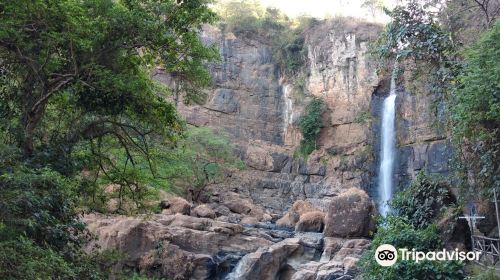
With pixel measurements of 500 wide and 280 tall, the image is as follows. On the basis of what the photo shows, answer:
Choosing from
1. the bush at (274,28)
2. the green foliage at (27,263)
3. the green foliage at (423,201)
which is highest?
the bush at (274,28)

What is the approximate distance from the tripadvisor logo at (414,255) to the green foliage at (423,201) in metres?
1.44

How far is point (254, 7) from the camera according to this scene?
37250 millimetres

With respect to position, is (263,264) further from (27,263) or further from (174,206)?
(27,263)

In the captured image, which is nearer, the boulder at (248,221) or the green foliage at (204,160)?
the boulder at (248,221)

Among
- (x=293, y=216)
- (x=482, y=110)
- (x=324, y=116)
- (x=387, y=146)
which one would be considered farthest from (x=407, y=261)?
(x=324, y=116)

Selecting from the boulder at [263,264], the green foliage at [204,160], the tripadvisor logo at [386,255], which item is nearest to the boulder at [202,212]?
the green foliage at [204,160]

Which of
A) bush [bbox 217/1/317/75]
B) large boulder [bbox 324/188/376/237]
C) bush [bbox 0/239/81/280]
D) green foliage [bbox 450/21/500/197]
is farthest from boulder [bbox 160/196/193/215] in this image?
bush [bbox 217/1/317/75]

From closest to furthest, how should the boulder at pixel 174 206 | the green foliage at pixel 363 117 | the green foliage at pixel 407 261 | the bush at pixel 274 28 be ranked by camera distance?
the green foliage at pixel 407 261 → the boulder at pixel 174 206 → the green foliage at pixel 363 117 → the bush at pixel 274 28

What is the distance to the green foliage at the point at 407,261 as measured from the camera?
8.69 m

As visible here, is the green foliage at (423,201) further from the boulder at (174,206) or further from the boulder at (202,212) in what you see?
the boulder at (202,212)

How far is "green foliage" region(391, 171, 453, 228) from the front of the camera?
1120cm

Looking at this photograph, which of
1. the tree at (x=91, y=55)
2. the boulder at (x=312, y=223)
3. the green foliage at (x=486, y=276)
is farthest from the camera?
the boulder at (x=312, y=223)

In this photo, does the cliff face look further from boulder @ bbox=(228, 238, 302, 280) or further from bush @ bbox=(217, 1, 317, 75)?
boulder @ bbox=(228, 238, 302, 280)

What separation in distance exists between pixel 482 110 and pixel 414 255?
125 inches
